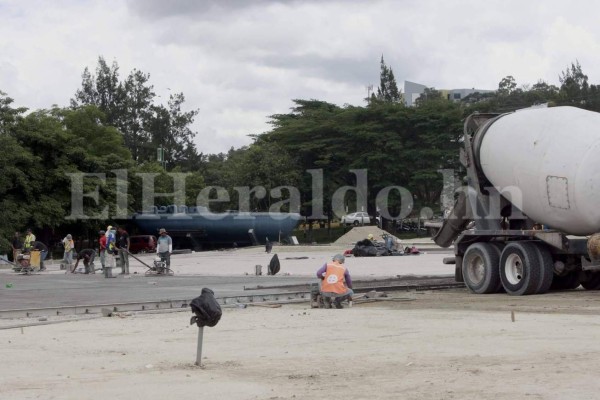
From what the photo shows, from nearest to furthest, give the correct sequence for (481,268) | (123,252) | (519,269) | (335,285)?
1. (335,285)
2. (519,269)
3. (481,268)
4. (123,252)

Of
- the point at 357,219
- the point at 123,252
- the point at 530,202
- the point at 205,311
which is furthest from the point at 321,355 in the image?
the point at 357,219

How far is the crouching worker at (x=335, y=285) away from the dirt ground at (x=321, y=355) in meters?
0.58

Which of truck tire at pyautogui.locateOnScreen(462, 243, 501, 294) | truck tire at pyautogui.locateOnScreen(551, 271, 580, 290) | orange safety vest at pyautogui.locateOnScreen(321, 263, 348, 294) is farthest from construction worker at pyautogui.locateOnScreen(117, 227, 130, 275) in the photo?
orange safety vest at pyautogui.locateOnScreen(321, 263, 348, 294)

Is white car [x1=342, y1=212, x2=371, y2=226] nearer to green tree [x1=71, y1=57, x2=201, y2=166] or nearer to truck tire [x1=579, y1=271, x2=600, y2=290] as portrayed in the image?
green tree [x1=71, y1=57, x2=201, y2=166]

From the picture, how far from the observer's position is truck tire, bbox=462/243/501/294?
24344mm

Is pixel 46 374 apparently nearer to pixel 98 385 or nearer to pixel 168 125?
pixel 98 385

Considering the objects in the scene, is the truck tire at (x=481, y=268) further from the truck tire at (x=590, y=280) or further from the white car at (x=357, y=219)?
the white car at (x=357, y=219)

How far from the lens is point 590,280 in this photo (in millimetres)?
24953

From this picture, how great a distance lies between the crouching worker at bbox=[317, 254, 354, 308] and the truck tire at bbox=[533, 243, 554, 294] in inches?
181

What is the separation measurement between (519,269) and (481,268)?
133cm

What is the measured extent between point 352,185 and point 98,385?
71266mm

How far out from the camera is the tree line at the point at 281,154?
207 feet

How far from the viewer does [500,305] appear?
21.0m

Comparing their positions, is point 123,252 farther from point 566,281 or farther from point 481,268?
point 566,281
